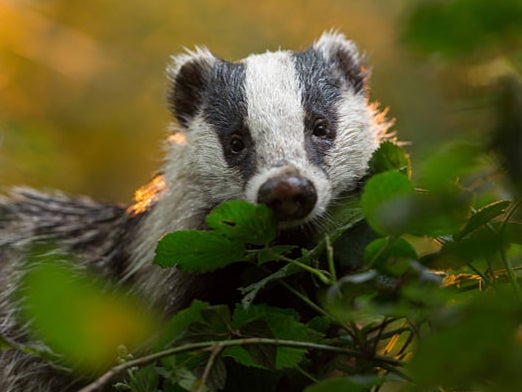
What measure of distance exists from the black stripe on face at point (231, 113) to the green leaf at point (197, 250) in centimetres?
118

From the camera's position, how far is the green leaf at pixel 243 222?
7.31ft

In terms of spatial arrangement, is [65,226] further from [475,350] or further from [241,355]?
[475,350]

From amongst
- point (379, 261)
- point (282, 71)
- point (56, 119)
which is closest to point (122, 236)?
point (282, 71)

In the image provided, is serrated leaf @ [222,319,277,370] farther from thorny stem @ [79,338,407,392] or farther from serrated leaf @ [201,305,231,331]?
thorny stem @ [79,338,407,392]

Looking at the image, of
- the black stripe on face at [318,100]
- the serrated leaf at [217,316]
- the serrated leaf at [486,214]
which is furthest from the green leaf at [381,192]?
the black stripe on face at [318,100]

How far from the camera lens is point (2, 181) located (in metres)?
6.89

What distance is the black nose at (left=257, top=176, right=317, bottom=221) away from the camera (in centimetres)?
294

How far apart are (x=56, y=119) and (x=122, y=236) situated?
650cm

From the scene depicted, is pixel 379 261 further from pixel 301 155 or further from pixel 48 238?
pixel 48 238

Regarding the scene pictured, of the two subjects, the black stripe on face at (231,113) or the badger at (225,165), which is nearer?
the badger at (225,165)

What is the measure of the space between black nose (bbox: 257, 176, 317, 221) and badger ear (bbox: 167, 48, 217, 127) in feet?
4.16

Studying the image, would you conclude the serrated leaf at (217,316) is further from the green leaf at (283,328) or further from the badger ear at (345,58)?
the badger ear at (345,58)

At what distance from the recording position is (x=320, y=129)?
3756 millimetres

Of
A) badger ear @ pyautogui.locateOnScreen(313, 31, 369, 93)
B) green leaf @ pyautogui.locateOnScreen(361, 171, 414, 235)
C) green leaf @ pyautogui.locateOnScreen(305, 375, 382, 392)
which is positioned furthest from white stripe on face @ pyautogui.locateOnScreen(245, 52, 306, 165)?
green leaf @ pyautogui.locateOnScreen(305, 375, 382, 392)
